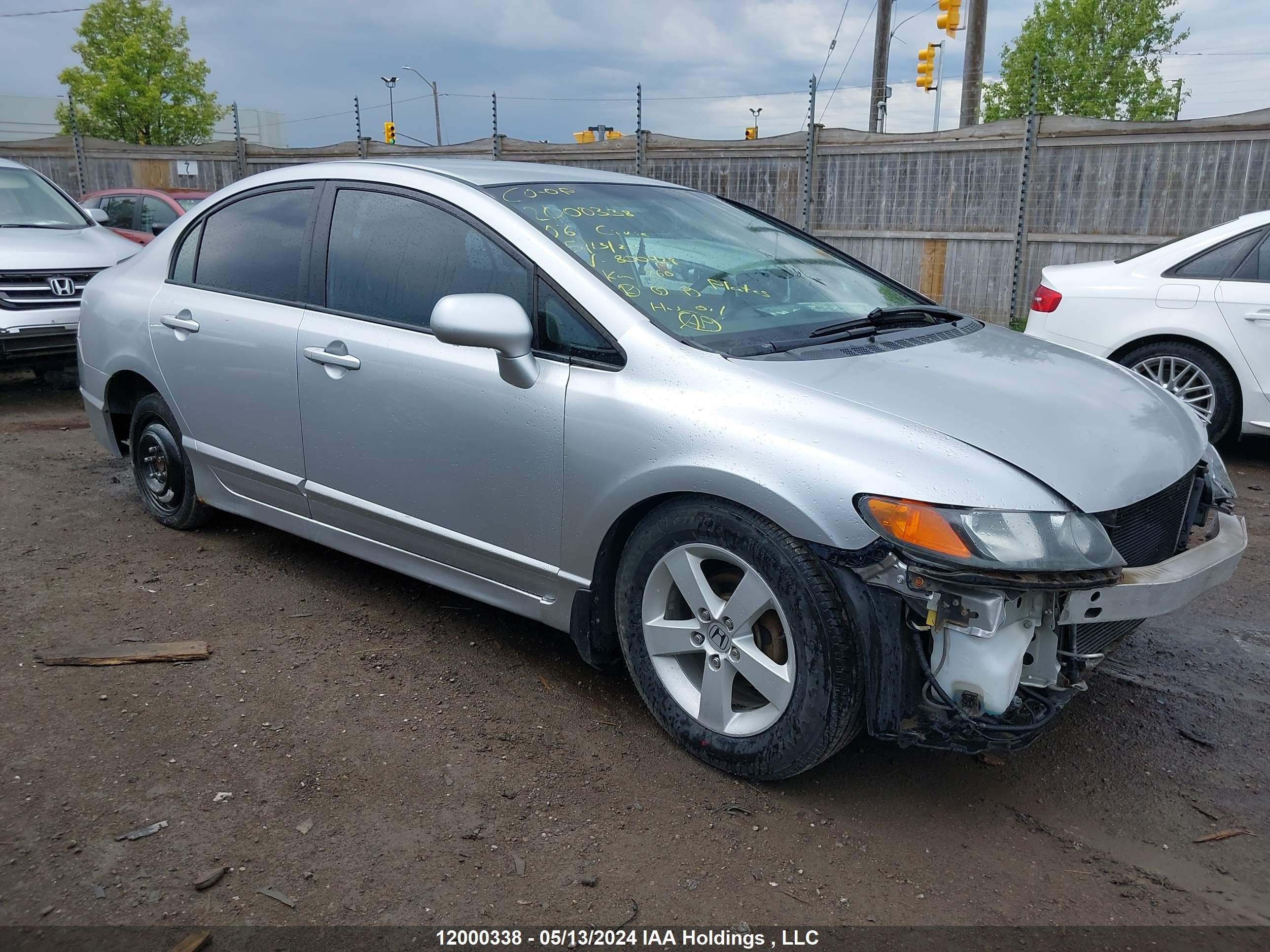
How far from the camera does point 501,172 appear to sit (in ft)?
12.4

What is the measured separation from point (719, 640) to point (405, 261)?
1768mm

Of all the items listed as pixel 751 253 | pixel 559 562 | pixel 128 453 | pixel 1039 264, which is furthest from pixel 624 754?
pixel 1039 264

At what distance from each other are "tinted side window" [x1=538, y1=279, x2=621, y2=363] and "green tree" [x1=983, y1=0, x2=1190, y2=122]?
3158 cm

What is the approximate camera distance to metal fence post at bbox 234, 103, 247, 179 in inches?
678

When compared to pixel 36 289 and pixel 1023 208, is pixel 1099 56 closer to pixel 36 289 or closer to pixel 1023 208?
pixel 1023 208

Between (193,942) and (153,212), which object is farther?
(153,212)

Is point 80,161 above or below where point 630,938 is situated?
above

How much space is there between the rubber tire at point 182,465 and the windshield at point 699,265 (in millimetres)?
2091

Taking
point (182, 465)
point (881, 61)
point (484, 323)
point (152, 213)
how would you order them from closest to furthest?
point (484, 323) < point (182, 465) < point (152, 213) < point (881, 61)

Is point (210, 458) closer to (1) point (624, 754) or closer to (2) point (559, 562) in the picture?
(2) point (559, 562)

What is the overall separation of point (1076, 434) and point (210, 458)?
3414mm

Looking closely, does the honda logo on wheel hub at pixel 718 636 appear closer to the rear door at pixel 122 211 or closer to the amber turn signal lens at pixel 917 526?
the amber turn signal lens at pixel 917 526

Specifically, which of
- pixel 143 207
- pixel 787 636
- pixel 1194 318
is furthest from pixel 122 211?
pixel 787 636

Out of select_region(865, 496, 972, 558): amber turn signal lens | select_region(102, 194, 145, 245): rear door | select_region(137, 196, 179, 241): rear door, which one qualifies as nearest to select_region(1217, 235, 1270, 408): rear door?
select_region(865, 496, 972, 558): amber turn signal lens
